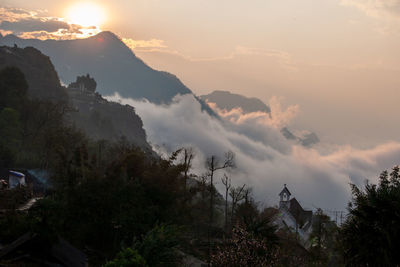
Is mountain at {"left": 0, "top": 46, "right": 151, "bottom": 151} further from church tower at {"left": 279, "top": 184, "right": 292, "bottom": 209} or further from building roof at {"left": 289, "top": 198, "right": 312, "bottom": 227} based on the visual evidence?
church tower at {"left": 279, "top": 184, "right": 292, "bottom": 209}

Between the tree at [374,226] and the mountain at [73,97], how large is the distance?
85972mm

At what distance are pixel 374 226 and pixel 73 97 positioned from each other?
158 meters

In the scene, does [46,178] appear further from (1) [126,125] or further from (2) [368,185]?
(1) [126,125]

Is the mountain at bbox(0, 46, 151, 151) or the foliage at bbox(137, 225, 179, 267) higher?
the mountain at bbox(0, 46, 151, 151)

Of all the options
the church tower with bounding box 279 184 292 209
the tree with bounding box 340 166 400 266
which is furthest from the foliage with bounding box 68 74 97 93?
the tree with bounding box 340 166 400 266

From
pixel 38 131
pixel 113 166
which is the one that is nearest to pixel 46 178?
pixel 38 131

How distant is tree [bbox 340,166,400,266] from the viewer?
16344 millimetres

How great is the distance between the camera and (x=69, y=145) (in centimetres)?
5259

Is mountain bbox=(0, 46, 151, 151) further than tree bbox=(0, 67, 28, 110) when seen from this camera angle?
Yes

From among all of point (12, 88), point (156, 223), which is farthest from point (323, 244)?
point (12, 88)

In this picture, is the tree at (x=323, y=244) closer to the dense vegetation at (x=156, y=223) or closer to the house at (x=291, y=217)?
the dense vegetation at (x=156, y=223)

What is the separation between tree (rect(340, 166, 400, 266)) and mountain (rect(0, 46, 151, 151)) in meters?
86.0

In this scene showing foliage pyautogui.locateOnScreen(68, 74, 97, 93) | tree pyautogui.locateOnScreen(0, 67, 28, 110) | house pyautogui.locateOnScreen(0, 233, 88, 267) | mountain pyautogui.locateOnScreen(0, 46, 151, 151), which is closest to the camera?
house pyautogui.locateOnScreen(0, 233, 88, 267)

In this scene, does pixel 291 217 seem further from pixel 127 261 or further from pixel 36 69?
pixel 36 69
